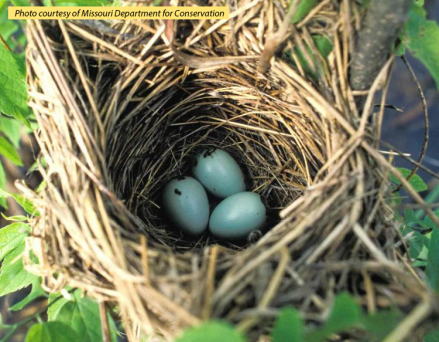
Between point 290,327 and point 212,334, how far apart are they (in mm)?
84

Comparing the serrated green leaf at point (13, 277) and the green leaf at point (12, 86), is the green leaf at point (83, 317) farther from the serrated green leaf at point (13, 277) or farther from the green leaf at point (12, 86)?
the green leaf at point (12, 86)

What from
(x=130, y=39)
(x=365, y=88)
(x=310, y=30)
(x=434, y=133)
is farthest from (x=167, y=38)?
(x=434, y=133)

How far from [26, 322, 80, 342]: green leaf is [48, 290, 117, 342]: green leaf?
0.06 m

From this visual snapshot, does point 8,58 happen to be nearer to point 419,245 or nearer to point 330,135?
point 330,135

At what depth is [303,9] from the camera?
660 millimetres

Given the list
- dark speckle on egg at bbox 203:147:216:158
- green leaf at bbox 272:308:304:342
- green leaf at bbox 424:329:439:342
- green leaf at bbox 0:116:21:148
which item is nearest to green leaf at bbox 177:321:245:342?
green leaf at bbox 272:308:304:342

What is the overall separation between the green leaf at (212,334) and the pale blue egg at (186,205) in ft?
1.95

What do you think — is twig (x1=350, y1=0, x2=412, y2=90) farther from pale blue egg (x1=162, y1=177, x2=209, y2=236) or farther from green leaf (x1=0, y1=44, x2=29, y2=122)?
green leaf (x1=0, y1=44, x2=29, y2=122)

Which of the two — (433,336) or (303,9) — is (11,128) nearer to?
(303,9)

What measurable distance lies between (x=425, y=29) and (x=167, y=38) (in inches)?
16.4

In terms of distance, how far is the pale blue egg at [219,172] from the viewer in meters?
1.04

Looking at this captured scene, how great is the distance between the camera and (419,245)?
3.01 feet

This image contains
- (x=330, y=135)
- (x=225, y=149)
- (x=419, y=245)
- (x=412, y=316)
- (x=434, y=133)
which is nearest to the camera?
(x=412, y=316)

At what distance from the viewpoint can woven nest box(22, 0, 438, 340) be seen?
0.56 m
